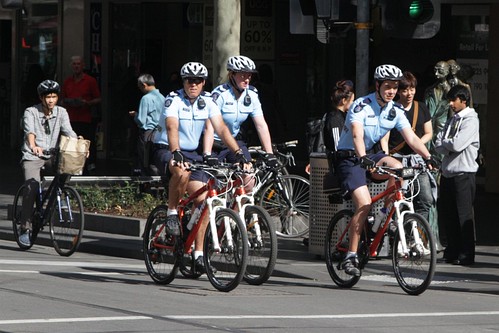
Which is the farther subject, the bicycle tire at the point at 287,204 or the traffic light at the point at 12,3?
the traffic light at the point at 12,3

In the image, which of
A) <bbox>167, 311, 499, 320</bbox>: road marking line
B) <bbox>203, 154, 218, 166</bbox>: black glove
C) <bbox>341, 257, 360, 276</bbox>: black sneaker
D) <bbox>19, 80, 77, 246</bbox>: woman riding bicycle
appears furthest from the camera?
<bbox>19, 80, 77, 246</bbox>: woman riding bicycle

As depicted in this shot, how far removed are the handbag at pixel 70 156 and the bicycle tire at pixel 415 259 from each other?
3.90 metres

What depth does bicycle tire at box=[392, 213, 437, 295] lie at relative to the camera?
35.7ft

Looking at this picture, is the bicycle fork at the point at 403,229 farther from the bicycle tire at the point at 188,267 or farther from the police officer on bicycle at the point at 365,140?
the bicycle tire at the point at 188,267

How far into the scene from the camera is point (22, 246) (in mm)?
14367

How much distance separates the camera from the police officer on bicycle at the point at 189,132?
11344 millimetres

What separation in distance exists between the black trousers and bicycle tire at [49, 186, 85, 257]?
142 inches

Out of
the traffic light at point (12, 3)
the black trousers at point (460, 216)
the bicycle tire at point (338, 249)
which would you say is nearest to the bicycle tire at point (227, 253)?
the bicycle tire at point (338, 249)

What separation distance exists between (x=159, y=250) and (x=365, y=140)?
194 centimetres

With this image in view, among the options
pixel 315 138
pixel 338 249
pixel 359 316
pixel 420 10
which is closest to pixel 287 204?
→ pixel 315 138

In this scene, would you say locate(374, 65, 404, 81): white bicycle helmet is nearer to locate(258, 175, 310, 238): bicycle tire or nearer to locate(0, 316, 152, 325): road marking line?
locate(0, 316, 152, 325): road marking line

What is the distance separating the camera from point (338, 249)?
11664mm

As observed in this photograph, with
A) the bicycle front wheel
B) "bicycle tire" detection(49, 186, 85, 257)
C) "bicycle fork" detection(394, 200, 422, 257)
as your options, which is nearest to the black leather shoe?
"bicycle fork" detection(394, 200, 422, 257)

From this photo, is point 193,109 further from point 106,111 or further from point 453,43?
point 106,111
